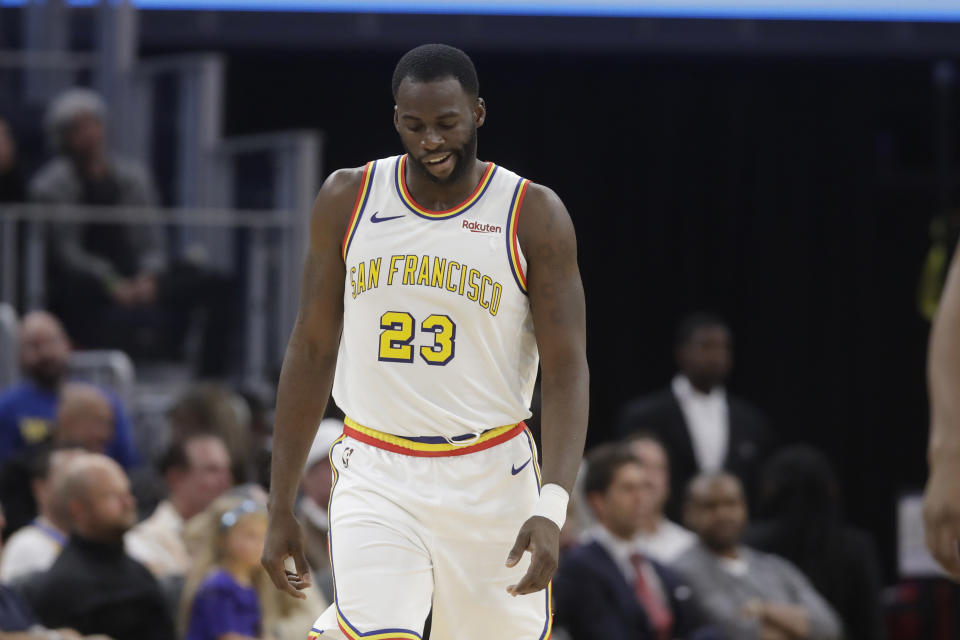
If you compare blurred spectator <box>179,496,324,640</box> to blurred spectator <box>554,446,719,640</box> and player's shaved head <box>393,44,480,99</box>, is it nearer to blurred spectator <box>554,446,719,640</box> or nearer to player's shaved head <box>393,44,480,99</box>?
blurred spectator <box>554,446,719,640</box>

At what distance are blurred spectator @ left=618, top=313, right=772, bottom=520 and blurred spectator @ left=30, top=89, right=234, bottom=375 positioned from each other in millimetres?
2606

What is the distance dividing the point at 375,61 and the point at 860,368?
15.1 ft

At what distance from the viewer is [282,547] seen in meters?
4.57

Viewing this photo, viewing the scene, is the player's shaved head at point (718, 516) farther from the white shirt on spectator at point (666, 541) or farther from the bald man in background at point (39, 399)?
the bald man in background at point (39, 399)

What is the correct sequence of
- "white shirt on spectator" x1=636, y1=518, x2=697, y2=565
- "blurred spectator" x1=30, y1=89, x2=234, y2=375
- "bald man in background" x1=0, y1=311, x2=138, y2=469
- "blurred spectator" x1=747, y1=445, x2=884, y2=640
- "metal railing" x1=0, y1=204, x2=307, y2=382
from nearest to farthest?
"bald man in background" x1=0, y1=311, x2=138, y2=469, "white shirt on spectator" x1=636, y1=518, x2=697, y2=565, "blurred spectator" x1=747, y1=445, x2=884, y2=640, "blurred spectator" x1=30, y1=89, x2=234, y2=375, "metal railing" x1=0, y1=204, x2=307, y2=382

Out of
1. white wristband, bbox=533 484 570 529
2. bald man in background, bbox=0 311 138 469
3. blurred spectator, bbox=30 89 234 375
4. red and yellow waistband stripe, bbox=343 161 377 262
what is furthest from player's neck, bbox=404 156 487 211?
blurred spectator, bbox=30 89 234 375

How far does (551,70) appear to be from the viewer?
13305 millimetres

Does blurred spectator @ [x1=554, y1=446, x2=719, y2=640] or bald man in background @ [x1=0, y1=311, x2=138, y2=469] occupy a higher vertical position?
bald man in background @ [x1=0, y1=311, x2=138, y2=469]

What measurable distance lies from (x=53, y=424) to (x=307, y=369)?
14.4 ft

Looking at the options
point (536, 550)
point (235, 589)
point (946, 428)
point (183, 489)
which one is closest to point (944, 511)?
point (946, 428)

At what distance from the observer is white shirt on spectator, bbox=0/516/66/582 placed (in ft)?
23.4

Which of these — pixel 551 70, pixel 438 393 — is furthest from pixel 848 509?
pixel 438 393

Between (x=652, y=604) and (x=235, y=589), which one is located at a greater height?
(x=235, y=589)

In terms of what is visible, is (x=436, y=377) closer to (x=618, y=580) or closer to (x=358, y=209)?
(x=358, y=209)
